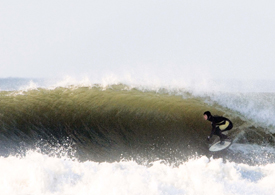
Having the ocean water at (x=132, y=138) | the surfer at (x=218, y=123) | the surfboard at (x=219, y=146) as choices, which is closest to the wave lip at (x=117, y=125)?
the ocean water at (x=132, y=138)

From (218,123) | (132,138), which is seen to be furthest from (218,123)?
(132,138)

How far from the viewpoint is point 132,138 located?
9.05 metres

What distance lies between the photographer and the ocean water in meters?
5.37

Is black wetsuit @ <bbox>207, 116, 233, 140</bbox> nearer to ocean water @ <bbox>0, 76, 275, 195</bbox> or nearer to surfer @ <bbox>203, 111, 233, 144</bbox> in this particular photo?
surfer @ <bbox>203, 111, 233, 144</bbox>

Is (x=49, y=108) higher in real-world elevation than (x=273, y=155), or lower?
higher

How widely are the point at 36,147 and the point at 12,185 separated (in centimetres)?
366

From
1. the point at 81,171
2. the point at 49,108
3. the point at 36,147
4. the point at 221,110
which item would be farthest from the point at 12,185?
the point at 221,110

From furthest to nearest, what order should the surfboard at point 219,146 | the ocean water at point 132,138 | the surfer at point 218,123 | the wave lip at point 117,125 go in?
the wave lip at point 117,125 → the surfboard at point 219,146 → the surfer at point 218,123 → the ocean water at point 132,138

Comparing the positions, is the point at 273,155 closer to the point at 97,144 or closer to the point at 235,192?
the point at 235,192

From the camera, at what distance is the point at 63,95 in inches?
450

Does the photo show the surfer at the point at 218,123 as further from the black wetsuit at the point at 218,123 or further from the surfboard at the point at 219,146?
the surfboard at the point at 219,146

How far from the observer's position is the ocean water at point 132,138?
211 inches

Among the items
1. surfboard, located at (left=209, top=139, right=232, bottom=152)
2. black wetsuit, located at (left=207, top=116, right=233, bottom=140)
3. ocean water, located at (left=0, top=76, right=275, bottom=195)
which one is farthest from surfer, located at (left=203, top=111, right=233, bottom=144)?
ocean water, located at (left=0, top=76, right=275, bottom=195)

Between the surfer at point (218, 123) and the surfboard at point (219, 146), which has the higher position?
the surfer at point (218, 123)
